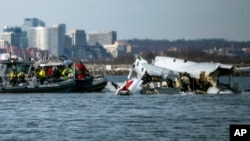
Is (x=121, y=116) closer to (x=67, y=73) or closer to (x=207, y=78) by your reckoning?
(x=207, y=78)

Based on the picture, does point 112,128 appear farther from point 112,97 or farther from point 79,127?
point 112,97

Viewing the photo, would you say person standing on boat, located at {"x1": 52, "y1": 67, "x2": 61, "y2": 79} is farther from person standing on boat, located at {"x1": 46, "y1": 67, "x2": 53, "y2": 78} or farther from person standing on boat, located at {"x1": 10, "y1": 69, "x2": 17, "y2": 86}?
person standing on boat, located at {"x1": 10, "y1": 69, "x2": 17, "y2": 86}

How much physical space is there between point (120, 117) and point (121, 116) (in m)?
0.63

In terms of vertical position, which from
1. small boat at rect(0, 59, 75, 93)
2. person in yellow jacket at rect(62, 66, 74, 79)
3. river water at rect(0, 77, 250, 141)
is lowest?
river water at rect(0, 77, 250, 141)

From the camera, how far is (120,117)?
43.2 meters

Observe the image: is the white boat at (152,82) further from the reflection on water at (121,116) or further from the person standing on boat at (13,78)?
the person standing on boat at (13,78)

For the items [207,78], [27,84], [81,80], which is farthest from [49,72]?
[207,78]

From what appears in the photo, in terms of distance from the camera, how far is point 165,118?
42562 mm

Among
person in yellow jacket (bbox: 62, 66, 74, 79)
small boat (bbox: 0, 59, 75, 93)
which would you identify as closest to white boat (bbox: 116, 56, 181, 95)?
small boat (bbox: 0, 59, 75, 93)

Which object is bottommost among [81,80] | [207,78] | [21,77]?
[81,80]

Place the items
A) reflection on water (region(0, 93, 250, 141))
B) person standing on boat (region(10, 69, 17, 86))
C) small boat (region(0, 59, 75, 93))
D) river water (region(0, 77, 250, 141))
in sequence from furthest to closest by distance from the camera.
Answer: person standing on boat (region(10, 69, 17, 86))
small boat (region(0, 59, 75, 93))
reflection on water (region(0, 93, 250, 141))
river water (region(0, 77, 250, 141))

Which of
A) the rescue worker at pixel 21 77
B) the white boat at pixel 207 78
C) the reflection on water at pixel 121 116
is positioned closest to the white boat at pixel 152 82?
the white boat at pixel 207 78

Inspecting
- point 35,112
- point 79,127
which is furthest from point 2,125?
point 35,112

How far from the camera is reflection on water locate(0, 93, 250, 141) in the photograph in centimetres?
3538
